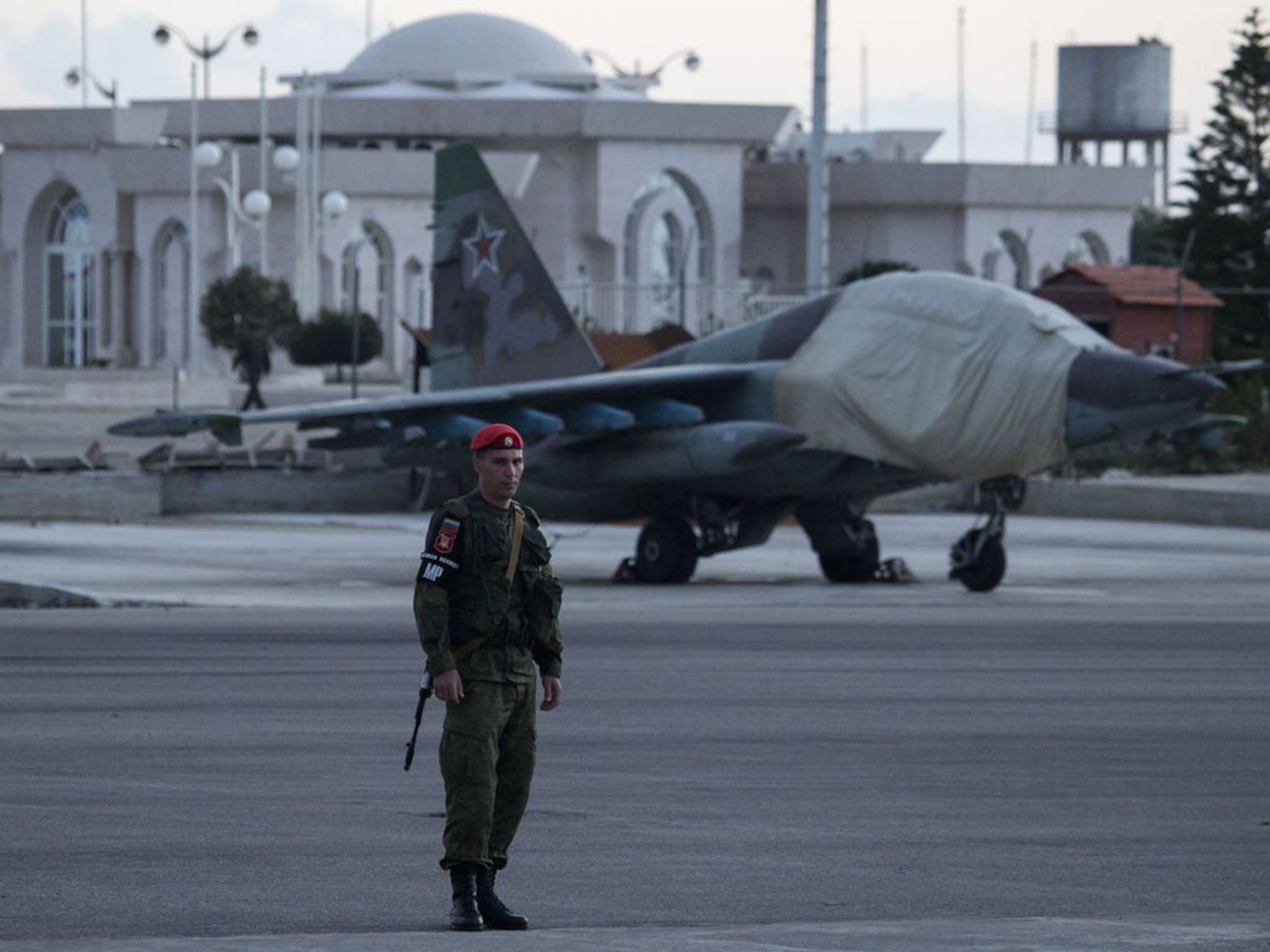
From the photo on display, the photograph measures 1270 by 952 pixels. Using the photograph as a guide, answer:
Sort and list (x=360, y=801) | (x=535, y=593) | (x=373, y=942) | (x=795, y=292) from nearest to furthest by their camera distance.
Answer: (x=373, y=942), (x=535, y=593), (x=360, y=801), (x=795, y=292)

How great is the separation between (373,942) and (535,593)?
57.9 inches

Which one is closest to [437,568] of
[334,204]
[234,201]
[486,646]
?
[486,646]

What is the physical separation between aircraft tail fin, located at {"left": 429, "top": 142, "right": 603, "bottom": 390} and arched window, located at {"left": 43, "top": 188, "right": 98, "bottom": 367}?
2322 inches

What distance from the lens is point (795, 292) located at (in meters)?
80.9

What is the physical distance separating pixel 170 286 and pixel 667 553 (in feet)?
190

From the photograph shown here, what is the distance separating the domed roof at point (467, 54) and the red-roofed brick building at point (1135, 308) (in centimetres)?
3572

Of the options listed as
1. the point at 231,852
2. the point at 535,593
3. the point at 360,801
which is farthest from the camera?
the point at 360,801

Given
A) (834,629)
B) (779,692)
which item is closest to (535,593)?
(779,692)

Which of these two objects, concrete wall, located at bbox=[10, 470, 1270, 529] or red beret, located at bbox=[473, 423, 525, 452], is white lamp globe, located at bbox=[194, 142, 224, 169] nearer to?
concrete wall, located at bbox=[10, 470, 1270, 529]

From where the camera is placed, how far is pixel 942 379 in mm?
24344

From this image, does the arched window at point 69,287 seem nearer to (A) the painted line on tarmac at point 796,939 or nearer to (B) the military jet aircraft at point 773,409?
(B) the military jet aircraft at point 773,409

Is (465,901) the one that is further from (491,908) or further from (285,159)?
(285,159)

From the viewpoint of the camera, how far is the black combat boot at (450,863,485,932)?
320 inches

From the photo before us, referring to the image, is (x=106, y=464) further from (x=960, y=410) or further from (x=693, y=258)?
(x=693, y=258)
